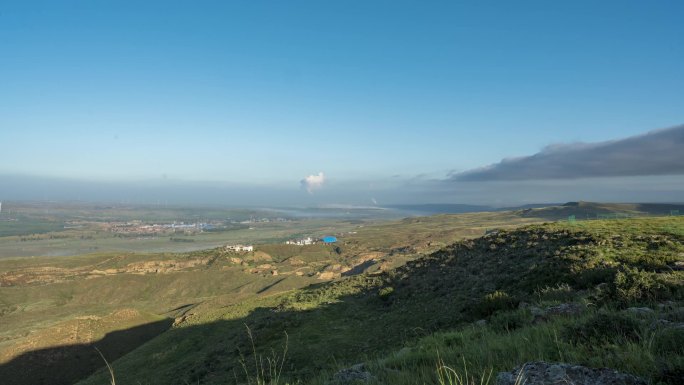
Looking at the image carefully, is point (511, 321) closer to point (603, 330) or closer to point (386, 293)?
point (603, 330)

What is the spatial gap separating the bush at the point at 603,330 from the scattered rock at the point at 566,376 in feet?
6.10

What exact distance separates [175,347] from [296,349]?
1741 centimetres

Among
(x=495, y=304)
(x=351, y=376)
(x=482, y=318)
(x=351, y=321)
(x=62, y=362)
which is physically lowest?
(x=62, y=362)

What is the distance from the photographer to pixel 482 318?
14.9m

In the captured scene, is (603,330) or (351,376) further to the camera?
(351,376)

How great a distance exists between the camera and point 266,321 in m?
26.5

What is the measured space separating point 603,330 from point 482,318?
8786 mm

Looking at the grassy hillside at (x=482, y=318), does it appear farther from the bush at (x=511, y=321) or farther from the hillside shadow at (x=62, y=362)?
the hillside shadow at (x=62, y=362)

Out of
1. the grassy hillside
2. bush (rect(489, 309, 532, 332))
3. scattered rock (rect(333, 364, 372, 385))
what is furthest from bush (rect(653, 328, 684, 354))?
scattered rock (rect(333, 364, 372, 385))

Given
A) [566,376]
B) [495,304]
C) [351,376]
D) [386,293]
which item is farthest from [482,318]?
[386,293]

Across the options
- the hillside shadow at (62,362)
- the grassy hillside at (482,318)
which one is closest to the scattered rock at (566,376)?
the grassy hillside at (482,318)

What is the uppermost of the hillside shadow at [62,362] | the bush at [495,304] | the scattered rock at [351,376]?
the scattered rock at [351,376]

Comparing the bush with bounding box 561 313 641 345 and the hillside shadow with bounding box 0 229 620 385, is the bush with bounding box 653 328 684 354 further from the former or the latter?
the hillside shadow with bounding box 0 229 620 385

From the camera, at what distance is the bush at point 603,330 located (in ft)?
20.4
